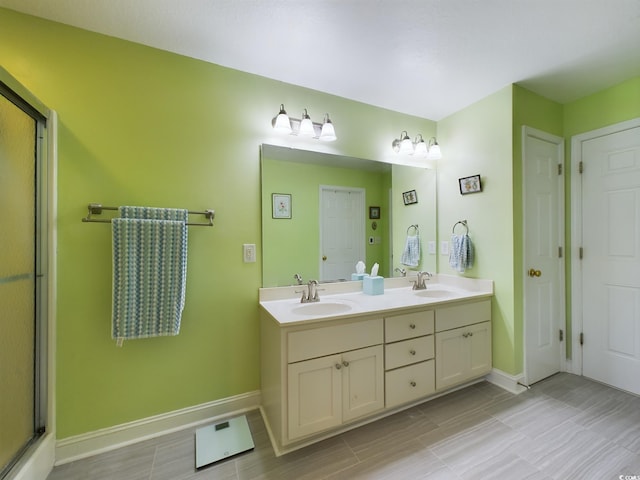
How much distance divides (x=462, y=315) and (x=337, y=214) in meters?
1.22

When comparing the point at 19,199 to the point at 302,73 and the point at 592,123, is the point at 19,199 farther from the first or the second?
the point at 592,123

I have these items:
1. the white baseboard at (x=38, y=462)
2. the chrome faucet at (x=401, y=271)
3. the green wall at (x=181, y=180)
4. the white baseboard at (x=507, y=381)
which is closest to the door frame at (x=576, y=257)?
the green wall at (x=181, y=180)

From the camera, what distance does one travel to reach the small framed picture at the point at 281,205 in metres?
1.86

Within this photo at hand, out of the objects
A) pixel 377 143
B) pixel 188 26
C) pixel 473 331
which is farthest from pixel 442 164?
pixel 188 26

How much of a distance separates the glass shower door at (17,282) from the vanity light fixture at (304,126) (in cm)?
126

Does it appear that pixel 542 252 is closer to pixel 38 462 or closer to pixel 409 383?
pixel 409 383

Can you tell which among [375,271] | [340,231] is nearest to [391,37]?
[340,231]

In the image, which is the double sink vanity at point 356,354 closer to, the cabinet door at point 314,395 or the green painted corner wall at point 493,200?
the cabinet door at point 314,395

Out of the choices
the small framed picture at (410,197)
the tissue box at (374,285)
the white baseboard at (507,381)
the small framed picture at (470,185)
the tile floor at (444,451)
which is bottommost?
the tile floor at (444,451)

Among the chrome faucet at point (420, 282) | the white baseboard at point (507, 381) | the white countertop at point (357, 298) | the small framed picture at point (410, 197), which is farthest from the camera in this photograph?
the small framed picture at point (410, 197)

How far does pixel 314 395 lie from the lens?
1.42 meters

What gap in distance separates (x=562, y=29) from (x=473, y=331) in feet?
6.47

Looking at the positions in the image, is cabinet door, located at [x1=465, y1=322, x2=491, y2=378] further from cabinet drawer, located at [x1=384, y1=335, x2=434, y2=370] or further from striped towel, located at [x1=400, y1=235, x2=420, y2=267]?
striped towel, located at [x1=400, y1=235, x2=420, y2=267]

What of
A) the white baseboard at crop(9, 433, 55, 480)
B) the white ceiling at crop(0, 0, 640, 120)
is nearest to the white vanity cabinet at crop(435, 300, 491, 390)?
the white ceiling at crop(0, 0, 640, 120)
